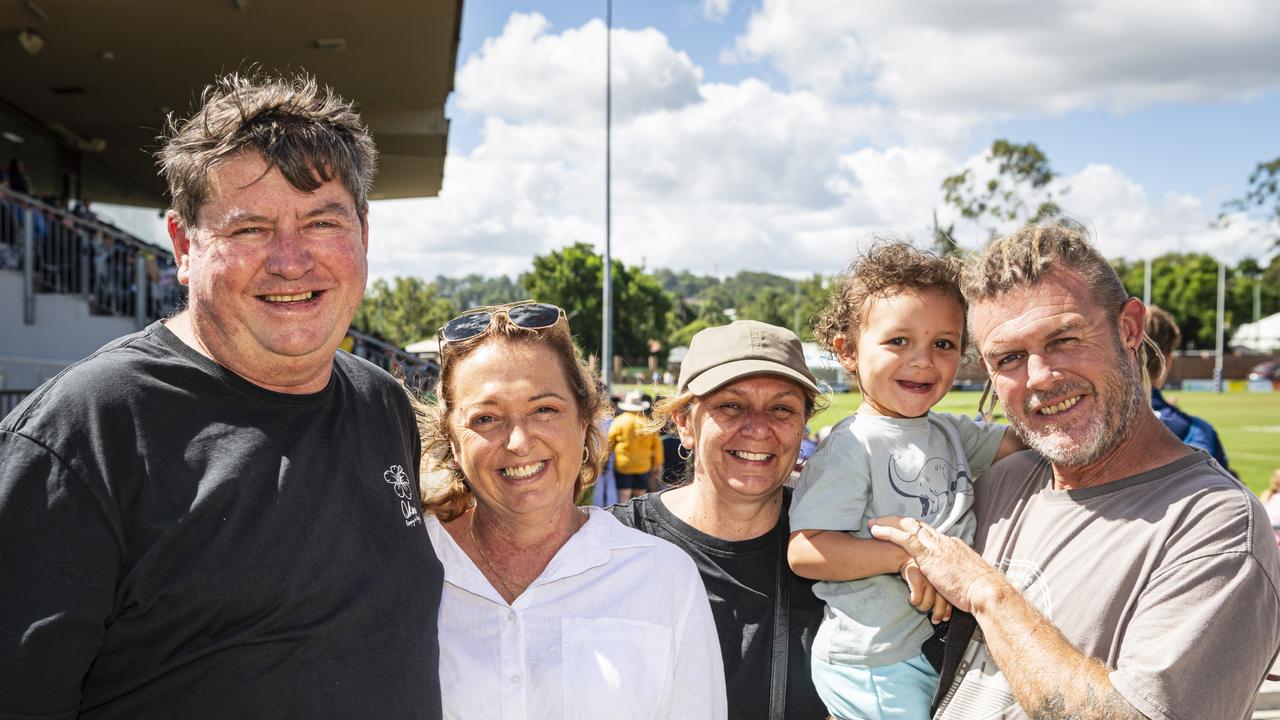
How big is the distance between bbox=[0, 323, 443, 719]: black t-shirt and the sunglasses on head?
44 centimetres

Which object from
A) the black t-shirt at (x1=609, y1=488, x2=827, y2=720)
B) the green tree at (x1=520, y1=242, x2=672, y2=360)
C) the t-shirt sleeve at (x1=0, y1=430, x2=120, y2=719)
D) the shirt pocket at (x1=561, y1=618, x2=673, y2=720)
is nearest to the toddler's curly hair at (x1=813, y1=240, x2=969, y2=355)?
the black t-shirt at (x1=609, y1=488, x2=827, y2=720)

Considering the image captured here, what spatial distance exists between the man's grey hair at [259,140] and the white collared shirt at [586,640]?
3.50 ft

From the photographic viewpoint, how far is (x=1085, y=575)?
7.34 ft

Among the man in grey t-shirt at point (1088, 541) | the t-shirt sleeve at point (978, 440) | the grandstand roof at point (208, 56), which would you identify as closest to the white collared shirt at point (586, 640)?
the man in grey t-shirt at point (1088, 541)

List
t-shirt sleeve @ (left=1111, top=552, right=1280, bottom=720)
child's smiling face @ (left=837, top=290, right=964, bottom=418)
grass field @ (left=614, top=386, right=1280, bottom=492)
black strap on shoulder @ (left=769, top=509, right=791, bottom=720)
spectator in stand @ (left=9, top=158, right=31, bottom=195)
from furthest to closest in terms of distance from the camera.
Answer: grass field @ (left=614, top=386, right=1280, bottom=492) → spectator in stand @ (left=9, top=158, right=31, bottom=195) → child's smiling face @ (left=837, top=290, right=964, bottom=418) → black strap on shoulder @ (left=769, top=509, right=791, bottom=720) → t-shirt sleeve @ (left=1111, top=552, right=1280, bottom=720)

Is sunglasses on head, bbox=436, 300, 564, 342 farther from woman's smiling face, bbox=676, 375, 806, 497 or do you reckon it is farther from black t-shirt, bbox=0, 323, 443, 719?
woman's smiling face, bbox=676, 375, 806, 497

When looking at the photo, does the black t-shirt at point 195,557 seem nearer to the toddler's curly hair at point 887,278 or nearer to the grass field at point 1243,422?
the grass field at point 1243,422

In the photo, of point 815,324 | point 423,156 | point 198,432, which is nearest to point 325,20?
point 423,156

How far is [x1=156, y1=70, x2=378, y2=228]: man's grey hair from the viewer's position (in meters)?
2.09

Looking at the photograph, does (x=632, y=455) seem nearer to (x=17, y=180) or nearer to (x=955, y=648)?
(x=955, y=648)

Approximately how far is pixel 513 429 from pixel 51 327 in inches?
473

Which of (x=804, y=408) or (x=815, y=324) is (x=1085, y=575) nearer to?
(x=804, y=408)

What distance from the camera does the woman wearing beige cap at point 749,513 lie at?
8.75 feet

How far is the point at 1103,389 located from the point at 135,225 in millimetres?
28088
